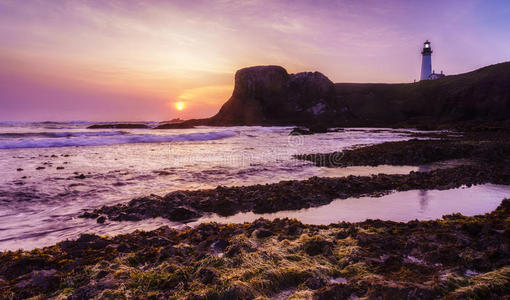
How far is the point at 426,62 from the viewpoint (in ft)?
300

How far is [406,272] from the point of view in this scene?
3.02m

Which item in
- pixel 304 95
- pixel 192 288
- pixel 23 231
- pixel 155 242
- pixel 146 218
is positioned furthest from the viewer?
Result: pixel 304 95

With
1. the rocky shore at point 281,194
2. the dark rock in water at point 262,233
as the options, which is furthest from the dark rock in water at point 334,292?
the rocky shore at point 281,194

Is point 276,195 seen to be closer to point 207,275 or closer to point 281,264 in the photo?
point 281,264

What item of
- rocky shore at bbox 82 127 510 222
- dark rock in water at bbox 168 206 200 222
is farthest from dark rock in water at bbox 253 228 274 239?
dark rock in water at bbox 168 206 200 222

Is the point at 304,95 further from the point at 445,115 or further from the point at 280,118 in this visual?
the point at 445,115

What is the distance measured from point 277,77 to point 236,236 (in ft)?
292

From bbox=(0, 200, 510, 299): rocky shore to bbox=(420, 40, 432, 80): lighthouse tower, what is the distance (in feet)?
342

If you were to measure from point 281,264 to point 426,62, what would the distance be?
4368 inches

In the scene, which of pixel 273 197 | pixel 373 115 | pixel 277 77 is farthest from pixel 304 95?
pixel 273 197

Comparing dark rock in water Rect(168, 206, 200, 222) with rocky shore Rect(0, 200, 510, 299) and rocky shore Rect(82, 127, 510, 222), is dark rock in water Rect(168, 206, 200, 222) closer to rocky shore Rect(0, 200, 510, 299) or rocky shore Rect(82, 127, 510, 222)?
rocky shore Rect(82, 127, 510, 222)

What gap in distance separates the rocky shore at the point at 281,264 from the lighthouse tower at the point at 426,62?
342ft

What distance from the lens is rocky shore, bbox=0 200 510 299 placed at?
2.78 meters

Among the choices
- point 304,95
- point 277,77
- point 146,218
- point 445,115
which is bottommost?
point 146,218
